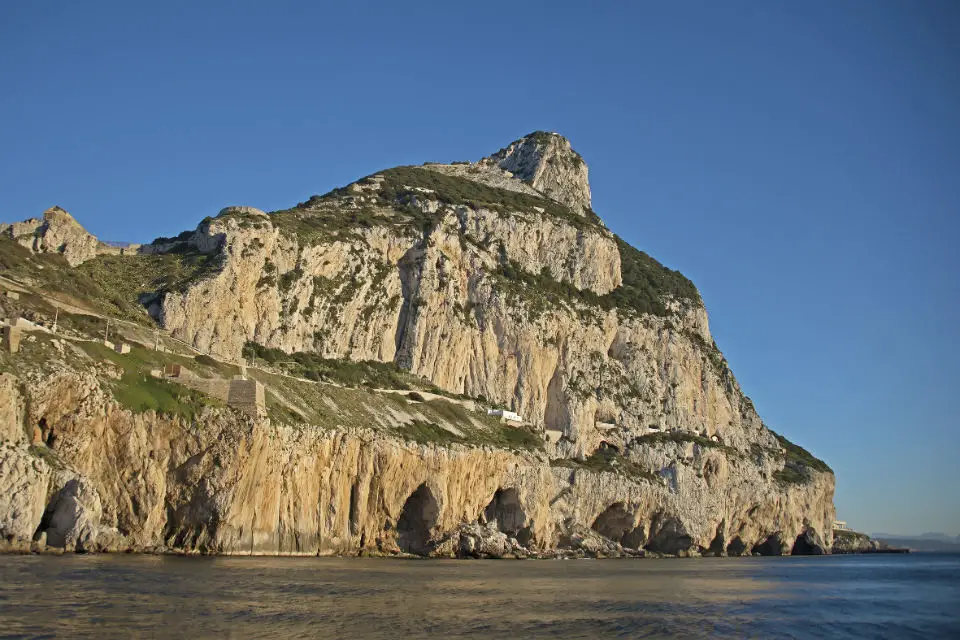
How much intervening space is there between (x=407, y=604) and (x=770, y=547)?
108698 mm

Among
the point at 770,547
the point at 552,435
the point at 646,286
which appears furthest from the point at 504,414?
the point at 770,547

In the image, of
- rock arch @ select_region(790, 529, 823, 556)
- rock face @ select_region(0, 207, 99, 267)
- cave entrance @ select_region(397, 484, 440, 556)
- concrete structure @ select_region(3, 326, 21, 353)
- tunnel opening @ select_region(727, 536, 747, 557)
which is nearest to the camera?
concrete structure @ select_region(3, 326, 21, 353)

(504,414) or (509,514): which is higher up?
(504,414)

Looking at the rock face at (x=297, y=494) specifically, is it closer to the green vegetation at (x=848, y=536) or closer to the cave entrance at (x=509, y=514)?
the cave entrance at (x=509, y=514)

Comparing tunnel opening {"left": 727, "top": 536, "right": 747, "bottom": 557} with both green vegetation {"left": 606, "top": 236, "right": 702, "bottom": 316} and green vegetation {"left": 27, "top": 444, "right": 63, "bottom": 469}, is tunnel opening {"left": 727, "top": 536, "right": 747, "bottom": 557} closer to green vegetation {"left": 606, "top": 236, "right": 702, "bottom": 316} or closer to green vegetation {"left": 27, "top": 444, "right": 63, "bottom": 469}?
green vegetation {"left": 606, "top": 236, "right": 702, "bottom": 316}

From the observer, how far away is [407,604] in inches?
1452

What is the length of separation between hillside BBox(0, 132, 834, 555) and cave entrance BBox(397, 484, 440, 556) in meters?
0.24

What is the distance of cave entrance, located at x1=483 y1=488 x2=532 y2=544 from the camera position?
92.8 m

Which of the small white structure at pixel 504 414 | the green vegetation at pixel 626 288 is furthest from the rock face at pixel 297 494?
the green vegetation at pixel 626 288

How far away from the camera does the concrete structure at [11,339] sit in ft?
171

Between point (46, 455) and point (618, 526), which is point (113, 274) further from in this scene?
point (618, 526)

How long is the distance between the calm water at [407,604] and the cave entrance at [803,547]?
87.4m

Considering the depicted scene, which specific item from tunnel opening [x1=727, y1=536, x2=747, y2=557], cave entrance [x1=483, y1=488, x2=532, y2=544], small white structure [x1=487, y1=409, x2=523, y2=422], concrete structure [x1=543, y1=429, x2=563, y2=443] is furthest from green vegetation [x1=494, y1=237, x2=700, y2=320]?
cave entrance [x1=483, y1=488, x2=532, y2=544]

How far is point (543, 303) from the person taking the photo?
121062 mm
